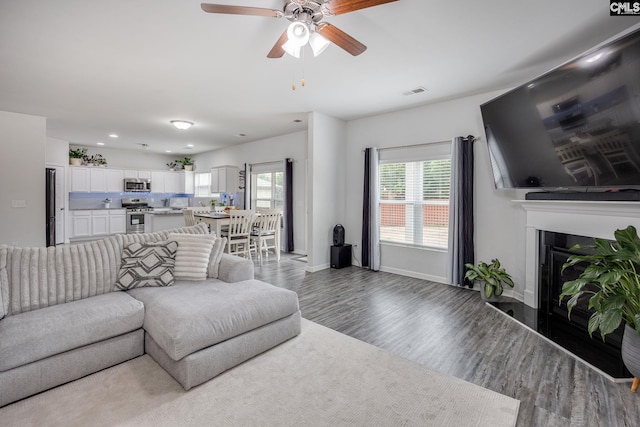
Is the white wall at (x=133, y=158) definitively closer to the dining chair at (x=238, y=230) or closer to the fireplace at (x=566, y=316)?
the dining chair at (x=238, y=230)

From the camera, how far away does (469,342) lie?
2.58 meters

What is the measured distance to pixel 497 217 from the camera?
392cm

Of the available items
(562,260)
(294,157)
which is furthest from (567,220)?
(294,157)

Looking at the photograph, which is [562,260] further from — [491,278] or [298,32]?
[298,32]

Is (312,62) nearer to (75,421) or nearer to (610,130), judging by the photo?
(610,130)

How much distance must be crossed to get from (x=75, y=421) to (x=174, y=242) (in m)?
1.57

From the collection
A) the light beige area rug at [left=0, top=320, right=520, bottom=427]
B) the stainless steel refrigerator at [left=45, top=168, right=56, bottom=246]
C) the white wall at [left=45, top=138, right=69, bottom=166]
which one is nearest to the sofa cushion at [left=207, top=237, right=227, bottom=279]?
the light beige area rug at [left=0, top=320, right=520, bottom=427]

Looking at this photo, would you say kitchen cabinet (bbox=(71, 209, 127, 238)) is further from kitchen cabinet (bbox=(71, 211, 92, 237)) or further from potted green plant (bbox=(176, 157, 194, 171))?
potted green plant (bbox=(176, 157, 194, 171))

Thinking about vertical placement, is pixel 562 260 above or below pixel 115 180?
below

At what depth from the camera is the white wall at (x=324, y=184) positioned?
4977mm

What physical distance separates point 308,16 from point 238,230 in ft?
12.9

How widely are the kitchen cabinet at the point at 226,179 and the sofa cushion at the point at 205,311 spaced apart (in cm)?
520

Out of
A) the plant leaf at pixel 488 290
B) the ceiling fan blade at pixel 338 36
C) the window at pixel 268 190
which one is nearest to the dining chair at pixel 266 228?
the window at pixel 268 190

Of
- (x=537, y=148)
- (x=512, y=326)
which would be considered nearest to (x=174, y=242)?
(x=512, y=326)
